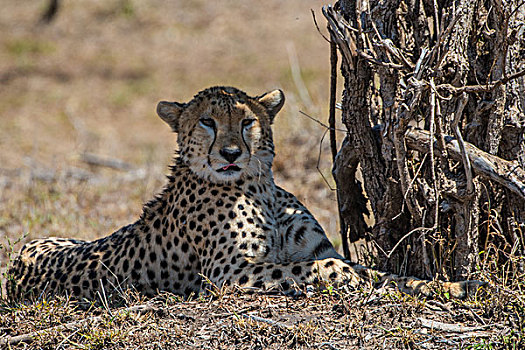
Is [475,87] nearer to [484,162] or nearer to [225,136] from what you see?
[484,162]

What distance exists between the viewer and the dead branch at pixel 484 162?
3311 millimetres

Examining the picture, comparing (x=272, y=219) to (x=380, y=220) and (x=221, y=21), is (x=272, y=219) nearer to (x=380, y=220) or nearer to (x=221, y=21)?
(x=380, y=220)

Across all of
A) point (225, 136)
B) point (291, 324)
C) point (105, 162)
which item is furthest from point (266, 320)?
point (105, 162)

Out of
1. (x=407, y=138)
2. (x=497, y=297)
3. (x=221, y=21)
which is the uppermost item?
(x=221, y=21)

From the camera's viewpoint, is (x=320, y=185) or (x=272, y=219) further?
(x=320, y=185)

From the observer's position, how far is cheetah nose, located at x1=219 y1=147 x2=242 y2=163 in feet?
12.8

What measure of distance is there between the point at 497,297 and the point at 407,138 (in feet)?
2.92

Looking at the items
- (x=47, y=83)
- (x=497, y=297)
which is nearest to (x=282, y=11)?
(x=47, y=83)

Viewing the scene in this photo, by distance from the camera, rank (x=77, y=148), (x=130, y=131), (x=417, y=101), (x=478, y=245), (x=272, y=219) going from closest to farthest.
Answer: (x=417, y=101) → (x=478, y=245) → (x=272, y=219) → (x=77, y=148) → (x=130, y=131)

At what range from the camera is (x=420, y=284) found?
11.1ft

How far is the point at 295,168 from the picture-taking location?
25.2 ft

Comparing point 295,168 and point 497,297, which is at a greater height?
point 295,168

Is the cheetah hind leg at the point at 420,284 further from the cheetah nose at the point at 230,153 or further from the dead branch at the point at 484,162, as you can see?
the cheetah nose at the point at 230,153

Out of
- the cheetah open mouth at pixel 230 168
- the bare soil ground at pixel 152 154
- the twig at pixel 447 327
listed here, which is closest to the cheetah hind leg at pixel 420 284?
the bare soil ground at pixel 152 154
